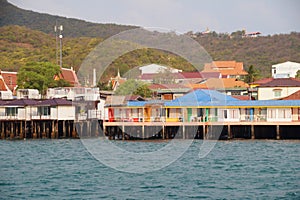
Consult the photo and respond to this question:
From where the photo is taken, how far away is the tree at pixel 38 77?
66.3 m

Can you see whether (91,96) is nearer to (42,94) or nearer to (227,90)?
(42,94)

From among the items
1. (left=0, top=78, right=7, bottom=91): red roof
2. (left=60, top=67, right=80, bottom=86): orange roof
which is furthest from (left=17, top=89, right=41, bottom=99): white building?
(left=60, top=67, right=80, bottom=86): orange roof

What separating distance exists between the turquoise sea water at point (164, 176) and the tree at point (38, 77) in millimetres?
24964

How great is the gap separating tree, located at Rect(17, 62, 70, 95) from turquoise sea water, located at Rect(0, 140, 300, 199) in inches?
983

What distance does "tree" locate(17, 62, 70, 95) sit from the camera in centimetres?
6631

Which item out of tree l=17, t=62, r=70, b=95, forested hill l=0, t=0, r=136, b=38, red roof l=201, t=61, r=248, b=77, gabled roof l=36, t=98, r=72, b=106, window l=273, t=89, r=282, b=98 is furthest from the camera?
forested hill l=0, t=0, r=136, b=38

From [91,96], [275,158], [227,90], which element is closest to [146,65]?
[227,90]

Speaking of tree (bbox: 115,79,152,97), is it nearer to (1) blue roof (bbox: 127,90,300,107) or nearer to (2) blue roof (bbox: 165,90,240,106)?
(1) blue roof (bbox: 127,90,300,107)

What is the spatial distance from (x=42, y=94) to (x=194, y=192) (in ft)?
139

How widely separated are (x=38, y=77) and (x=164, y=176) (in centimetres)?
3976

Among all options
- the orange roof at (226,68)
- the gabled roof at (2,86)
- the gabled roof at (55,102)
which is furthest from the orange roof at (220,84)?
the gabled roof at (55,102)

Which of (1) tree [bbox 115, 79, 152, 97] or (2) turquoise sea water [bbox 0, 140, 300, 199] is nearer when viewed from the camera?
(2) turquoise sea water [bbox 0, 140, 300, 199]

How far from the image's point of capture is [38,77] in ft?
219

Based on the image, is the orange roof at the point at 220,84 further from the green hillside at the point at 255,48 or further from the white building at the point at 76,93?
Answer: the green hillside at the point at 255,48
